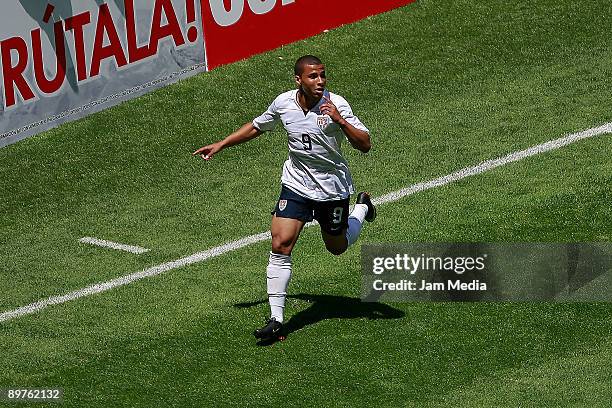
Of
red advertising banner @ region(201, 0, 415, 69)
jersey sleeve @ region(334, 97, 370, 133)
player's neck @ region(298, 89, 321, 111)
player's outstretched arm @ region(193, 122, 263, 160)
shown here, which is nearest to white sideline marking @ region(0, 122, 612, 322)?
player's outstretched arm @ region(193, 122, 263, 160)

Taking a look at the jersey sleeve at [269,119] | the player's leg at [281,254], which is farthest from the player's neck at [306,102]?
the player's leg at [281,254]

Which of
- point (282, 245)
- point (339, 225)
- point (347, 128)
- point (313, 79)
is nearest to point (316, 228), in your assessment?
point (339, 225)

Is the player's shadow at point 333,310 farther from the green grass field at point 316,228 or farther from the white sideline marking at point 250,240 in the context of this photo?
the white sideline marking at point 250,240

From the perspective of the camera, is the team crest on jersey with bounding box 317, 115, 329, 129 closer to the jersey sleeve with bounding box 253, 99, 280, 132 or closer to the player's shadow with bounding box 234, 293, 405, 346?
the jersey sleeve with bounding box 253, 99, 280, 132

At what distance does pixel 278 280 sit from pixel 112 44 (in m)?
7.37

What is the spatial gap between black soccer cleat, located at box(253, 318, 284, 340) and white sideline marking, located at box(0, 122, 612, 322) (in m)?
2.31

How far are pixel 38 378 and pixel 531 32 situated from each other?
34.7 ft

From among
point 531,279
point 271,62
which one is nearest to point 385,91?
point 271,62

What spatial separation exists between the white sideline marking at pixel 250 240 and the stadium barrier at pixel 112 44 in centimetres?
449

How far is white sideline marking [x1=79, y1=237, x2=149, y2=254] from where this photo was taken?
14.6 m

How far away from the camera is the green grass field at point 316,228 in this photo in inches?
444

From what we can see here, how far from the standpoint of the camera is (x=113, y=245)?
582 inches

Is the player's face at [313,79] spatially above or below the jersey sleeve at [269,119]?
above

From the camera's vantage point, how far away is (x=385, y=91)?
1838cm
